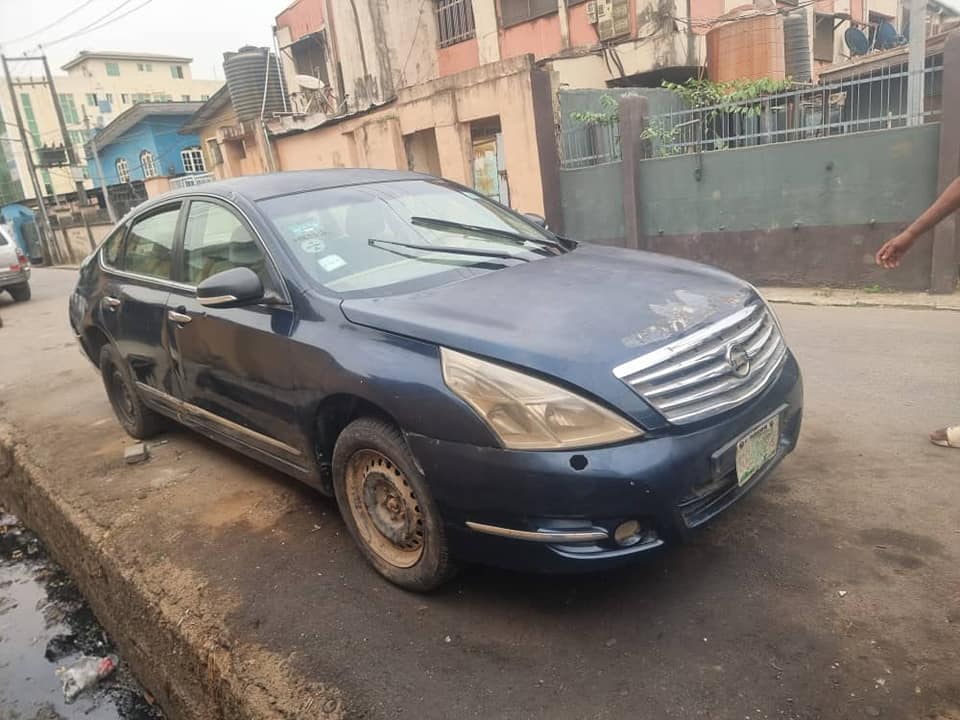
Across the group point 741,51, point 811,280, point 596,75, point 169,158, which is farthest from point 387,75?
point 169,158

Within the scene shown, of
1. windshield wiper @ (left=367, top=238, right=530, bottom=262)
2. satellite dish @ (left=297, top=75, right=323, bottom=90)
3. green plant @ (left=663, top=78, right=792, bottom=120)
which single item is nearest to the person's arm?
windshield wiper @ (left=367, top=238, right=530, bottom=262)

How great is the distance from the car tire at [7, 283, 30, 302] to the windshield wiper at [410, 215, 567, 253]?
1392cm

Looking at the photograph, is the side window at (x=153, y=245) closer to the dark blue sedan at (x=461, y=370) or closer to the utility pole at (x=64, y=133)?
the dark blue sedan at (x=461, y=370)

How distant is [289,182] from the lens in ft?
11.6

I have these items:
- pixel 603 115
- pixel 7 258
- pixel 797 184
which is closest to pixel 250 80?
pixel 7 258

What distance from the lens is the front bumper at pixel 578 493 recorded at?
84.4 inches

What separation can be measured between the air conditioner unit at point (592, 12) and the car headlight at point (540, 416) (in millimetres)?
13668

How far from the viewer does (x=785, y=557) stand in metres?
2.69

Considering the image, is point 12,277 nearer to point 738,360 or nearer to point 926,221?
point 738,360

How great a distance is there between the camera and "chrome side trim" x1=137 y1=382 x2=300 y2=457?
3142 millimetres

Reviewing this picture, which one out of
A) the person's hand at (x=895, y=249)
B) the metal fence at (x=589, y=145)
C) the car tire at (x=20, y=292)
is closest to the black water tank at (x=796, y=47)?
the metal fence at (x=589, y=145)

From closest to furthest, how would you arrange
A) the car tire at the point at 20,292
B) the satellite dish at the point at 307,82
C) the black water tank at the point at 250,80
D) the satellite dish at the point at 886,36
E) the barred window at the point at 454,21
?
1. the car tire at the point at 20,292
2. the satellite dish at the point at 886,36
3. the satellite dish at the point at 307,82
4. the barred window at the point at 454,21
5. the black water tank at the point at 250,80

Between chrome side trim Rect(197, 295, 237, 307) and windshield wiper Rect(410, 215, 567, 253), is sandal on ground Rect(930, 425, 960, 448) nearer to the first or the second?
windshield wiper Rect(410, 215, 567, 253)

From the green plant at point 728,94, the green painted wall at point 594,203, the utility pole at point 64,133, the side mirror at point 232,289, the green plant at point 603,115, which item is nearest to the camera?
the side mirror at point 232,289
